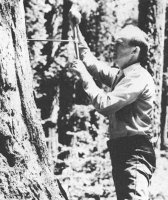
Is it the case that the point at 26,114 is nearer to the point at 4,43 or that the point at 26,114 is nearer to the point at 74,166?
the point at 4,43

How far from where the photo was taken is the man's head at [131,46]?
2850 mm

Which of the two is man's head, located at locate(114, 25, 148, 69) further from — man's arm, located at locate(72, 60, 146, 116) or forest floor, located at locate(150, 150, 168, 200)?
forest floor, located at locate(150, 150, 168, 200)

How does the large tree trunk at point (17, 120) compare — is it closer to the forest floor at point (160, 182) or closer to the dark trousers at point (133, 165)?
the dark trousers at point (133, 165)

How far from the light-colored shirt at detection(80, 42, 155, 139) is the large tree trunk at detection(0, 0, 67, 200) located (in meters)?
0.52

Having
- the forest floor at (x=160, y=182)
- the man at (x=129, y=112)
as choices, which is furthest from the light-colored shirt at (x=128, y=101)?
the forest floor at (x=160, y=182)

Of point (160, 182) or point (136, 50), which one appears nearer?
point (136, 50)

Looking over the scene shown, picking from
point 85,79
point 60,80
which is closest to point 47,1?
point 60,80

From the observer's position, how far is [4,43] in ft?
8.38

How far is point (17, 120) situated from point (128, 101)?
89 cm

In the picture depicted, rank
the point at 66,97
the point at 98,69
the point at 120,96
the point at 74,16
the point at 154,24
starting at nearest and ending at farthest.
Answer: the point at 120,96, the point at 74,16, the point at 98,69, the point at 154,24, the point at 66,97

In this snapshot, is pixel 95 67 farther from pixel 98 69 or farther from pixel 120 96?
pixel 120 96

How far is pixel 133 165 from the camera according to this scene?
9.12 ft

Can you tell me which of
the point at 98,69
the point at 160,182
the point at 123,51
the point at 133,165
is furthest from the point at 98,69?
the point at 160,182

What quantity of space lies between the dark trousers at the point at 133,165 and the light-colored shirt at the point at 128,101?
76mm
